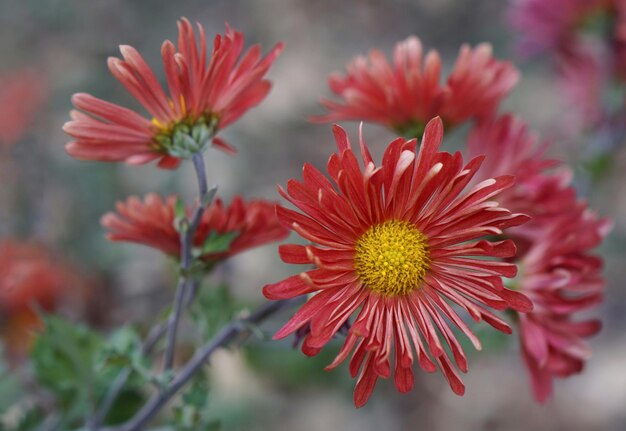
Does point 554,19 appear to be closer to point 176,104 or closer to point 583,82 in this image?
point 583,82

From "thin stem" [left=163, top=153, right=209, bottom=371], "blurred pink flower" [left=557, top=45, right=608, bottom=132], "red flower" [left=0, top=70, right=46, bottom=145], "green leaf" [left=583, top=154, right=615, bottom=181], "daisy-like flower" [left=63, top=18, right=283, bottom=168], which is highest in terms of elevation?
"blurred pink flower" [left=557, top=45, right=608, bottom=132]

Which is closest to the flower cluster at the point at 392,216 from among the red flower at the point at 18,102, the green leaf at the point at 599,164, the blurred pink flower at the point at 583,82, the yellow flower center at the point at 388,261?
the yellow flower center at the point at 388,261

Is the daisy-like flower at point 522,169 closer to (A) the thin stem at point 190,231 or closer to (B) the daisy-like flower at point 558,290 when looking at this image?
(B) the daisy-like flower at point 558,290

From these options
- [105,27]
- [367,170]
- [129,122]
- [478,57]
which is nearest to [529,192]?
[478,57]

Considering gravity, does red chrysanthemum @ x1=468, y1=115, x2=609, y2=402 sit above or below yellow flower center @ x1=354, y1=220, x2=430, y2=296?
above

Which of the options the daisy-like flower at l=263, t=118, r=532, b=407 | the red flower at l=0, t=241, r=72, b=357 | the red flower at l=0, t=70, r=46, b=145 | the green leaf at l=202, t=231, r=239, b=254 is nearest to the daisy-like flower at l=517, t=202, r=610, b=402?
the daisy-like flower at l=263, t=118, r=532, b=407

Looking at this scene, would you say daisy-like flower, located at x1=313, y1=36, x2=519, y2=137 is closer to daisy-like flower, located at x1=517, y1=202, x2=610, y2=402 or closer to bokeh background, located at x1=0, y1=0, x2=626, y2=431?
daisy-like flower, located at x1=517, y1=202, x2=610, y2=402
